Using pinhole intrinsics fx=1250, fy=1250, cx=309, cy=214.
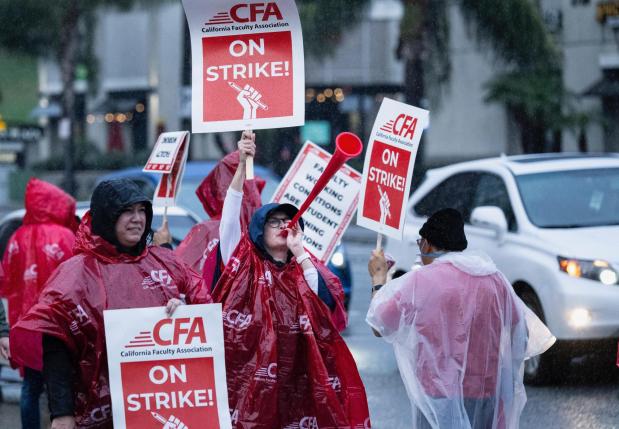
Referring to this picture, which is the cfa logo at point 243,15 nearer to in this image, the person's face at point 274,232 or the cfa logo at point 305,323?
the person's face at point 274,232

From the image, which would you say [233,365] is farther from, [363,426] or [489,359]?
[489,359]

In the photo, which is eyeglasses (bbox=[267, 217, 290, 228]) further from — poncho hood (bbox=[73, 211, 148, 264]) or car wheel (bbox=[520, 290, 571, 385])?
car wheel (bbox=[520, 290, 571, 385])

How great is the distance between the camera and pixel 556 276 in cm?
919

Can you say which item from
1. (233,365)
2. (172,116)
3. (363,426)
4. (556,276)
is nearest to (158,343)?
(233,365)

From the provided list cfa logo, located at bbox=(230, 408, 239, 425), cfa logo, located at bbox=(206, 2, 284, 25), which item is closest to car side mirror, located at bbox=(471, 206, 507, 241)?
cfa logo, located at bbox=(206, 2, 284, 25)

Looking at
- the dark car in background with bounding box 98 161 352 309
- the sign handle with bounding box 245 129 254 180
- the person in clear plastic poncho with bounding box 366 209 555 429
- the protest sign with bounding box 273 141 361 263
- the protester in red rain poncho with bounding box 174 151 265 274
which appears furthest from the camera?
the dark car in background with bounding box 98 161 352 309

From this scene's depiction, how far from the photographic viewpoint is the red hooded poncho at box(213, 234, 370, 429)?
5375 millimetres

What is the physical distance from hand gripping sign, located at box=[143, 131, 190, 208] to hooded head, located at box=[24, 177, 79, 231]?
659mm

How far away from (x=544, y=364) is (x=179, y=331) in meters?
5.10

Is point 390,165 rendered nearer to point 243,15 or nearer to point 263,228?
point 263,228

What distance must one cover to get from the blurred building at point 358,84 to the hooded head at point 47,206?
21188 mm

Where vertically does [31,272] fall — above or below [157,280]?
below

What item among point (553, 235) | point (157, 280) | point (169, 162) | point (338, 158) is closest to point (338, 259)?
point (553, 235)

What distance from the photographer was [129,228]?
4973 mm
